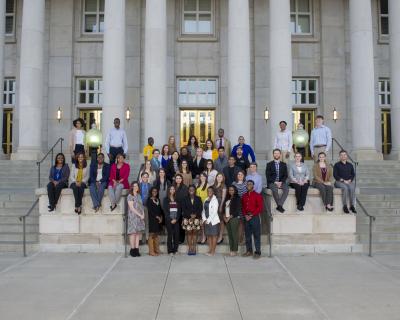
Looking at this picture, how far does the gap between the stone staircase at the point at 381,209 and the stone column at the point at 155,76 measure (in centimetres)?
860

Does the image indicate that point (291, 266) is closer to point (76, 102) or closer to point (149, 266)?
point (149, 266)

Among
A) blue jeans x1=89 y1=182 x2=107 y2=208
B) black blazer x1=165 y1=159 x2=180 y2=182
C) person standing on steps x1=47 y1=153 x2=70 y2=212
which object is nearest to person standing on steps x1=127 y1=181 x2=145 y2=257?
blue jeans x1=89 y1=182 x2=107 y2=208

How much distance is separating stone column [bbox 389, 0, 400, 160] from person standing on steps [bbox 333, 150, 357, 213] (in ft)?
Result: 34.6

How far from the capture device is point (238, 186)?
46.1 feet

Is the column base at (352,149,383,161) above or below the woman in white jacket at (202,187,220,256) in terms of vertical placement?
above

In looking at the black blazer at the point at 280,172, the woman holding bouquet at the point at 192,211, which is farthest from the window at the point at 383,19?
the woman holding bouquet at the point at 192,211

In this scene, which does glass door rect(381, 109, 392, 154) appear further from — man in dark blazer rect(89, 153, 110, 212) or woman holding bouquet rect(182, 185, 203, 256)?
man in dark blazer rect(89, 153, 110, 212)

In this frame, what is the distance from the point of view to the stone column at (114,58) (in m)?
22.0

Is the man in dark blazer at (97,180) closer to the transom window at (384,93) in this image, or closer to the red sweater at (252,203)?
the red sweater at (252,203)

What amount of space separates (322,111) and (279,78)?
585 cm

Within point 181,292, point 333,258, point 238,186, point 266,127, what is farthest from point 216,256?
point 266,127

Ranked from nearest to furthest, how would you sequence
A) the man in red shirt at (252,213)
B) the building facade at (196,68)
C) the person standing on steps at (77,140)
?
the man in red shirt at (252,213) → the person standing on steps at (77,140) → the building facade at (196,68)

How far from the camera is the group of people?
13789mm

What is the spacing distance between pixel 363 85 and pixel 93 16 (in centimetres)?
1453
